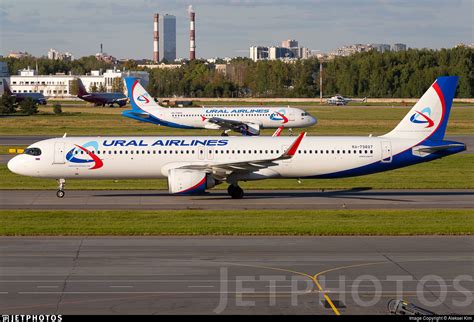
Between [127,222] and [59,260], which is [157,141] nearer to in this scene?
[127,222]

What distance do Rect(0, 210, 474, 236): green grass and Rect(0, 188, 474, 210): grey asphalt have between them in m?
2.29

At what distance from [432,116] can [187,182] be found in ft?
43.8

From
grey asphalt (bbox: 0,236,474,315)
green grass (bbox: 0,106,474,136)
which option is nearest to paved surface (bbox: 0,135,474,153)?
green grass (bbox: 0,106,474,136)

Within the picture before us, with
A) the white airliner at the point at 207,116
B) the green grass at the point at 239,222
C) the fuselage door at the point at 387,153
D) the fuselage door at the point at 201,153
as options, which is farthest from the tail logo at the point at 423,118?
the white airliner at the point at 207,116

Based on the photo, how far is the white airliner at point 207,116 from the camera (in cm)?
8875

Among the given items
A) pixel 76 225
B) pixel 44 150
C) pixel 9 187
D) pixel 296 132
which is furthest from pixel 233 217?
pixel 296 132

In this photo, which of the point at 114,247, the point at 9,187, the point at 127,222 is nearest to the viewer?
the point at 114,247

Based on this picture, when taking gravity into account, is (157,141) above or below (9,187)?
above

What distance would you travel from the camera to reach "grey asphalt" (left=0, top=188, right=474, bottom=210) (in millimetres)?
39772

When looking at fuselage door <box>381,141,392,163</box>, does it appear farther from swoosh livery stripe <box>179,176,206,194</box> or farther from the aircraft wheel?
the aircraft wheel

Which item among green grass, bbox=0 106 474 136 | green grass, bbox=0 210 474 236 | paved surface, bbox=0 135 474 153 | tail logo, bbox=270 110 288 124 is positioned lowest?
green grass, bbox=0 106 474 136

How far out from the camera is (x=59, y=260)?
26.9 metres

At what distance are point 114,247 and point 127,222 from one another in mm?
5168

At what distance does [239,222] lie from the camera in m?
34.2
